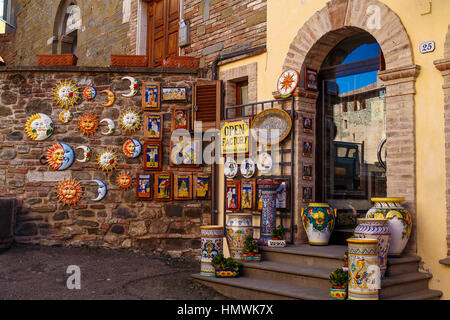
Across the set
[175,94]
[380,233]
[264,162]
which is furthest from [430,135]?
[175,94]

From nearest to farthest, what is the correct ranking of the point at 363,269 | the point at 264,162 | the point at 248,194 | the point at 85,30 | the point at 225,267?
1. the point at 363,269
2. the point at 225,267
3. the point at 264,162
4. the point at 248,194
5. the point at 85,30

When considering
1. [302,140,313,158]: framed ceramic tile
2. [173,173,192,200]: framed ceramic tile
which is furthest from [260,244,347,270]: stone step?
[173,173,192,200]: framed ceramic tile

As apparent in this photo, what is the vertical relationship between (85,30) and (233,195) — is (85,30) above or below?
above

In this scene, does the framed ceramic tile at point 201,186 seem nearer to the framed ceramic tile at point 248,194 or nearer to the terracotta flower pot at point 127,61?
the framed ceramic tile at point 248,194

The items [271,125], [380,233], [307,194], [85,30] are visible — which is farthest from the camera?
[85,30]

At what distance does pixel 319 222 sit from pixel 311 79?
212cm

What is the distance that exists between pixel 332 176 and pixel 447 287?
7.69 ft

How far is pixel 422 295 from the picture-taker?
17.6 feet

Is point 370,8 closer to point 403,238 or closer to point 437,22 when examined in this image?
point 437,22

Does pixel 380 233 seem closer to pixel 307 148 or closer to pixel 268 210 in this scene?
pixel 268 210

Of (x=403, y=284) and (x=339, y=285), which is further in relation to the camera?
(x=403, y=284)

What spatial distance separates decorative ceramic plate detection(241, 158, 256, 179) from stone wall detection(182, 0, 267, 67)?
6.03 feet

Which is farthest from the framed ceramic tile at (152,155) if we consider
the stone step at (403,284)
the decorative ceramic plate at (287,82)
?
the stone step at (403,284)
